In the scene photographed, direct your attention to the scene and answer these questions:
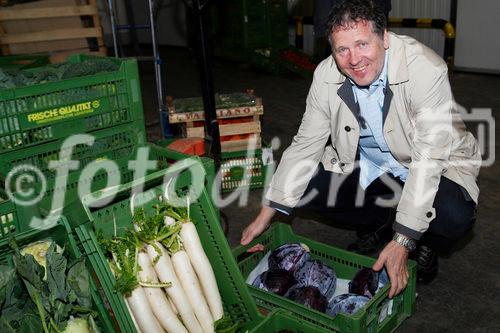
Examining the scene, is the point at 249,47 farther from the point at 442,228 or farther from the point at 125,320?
the point at 125,320

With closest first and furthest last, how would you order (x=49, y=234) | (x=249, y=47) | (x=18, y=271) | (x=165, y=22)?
1. (x=18, y=271)
2. (x=49, y=234)
3. (x=249, y=47)
4. (x=165, y=22)

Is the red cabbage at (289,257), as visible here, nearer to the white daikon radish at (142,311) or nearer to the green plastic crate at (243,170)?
the white daikon radish at (142,311)

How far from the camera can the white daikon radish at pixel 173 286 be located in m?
1.76

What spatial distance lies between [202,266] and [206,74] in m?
1.46

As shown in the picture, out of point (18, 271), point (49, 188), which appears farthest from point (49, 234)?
point (49, 188)

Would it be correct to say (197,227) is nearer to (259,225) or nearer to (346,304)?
(259,225)

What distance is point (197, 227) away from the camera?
1947 mm

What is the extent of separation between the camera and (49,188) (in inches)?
99.3

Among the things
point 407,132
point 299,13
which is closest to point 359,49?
point 407,132

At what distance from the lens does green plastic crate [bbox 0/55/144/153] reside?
239 cm

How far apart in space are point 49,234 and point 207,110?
153 cm

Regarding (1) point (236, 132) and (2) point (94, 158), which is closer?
(2) point (94, 158)

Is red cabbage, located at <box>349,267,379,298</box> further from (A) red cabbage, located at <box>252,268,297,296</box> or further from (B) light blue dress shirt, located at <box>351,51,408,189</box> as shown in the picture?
(B) light blue dress shirt, located at <box>351,51,408,189</box>

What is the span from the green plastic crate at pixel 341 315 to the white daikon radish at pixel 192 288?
267 mm
